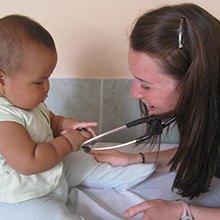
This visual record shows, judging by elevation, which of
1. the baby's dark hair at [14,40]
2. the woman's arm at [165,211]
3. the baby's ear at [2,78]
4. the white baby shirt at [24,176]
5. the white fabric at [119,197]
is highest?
the baby's dark hair at [14,40]

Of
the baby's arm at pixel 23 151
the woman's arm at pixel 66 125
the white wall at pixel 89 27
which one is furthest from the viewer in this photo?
the white wall at pixel 89 27

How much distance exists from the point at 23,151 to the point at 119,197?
1.14 feet

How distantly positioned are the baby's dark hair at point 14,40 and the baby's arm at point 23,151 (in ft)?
0.50

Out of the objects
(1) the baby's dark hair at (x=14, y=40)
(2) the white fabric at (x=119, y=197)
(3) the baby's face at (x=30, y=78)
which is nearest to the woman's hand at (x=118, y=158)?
(2) the white fabric at (x=119, y=197)

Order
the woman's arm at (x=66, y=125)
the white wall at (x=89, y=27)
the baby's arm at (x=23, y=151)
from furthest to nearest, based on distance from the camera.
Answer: the white wall at (x=89, y=27)
the woman's arm at (x=66, y=125)
the baby's arm at (x=23, y=151)

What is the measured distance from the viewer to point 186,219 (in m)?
0.66

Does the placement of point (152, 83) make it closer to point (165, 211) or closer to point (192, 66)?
point (192, 66)

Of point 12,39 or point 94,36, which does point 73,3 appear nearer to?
point 94,36

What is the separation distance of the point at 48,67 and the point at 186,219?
0.56m

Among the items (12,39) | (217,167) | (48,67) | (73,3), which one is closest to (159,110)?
(217,167)

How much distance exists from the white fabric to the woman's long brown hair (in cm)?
11

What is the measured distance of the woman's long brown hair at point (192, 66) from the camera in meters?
0.62

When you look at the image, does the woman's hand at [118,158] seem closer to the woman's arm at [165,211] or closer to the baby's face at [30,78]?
the woman's arm at [165,211]

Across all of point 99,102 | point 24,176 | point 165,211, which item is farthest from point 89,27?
point 165,211
